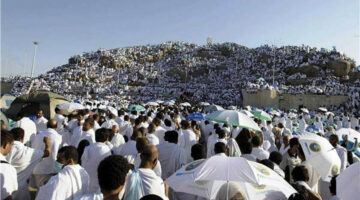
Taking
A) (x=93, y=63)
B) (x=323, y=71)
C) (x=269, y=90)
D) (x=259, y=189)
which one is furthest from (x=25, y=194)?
(x=93, y=63)

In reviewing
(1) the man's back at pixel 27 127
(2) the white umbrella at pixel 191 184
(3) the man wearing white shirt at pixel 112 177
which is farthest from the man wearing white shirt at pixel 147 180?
(1) the man's back at pixel 27 127

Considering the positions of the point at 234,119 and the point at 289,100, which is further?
the point at 289,100

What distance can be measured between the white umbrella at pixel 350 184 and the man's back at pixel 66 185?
2.21 meters

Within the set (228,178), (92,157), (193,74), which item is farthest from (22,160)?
(193,74)

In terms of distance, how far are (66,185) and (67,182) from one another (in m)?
0.03

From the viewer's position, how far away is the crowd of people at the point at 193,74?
4000 centimetres

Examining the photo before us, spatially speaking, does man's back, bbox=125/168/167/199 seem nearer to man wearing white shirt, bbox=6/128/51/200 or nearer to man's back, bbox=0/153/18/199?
man's back, bbox=0/153/18/199

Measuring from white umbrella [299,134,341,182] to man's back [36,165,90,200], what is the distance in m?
2.87

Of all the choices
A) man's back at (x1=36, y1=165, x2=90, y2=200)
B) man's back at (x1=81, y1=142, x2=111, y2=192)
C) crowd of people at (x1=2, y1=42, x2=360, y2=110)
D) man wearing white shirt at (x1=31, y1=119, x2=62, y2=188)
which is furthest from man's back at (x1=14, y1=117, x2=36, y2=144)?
crowd of people at (x1=2, y1=42, x2=360, y2=110)

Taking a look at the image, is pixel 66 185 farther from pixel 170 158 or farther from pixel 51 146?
pixel 51 146

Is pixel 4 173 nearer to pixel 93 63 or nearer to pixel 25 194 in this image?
pixel 25 194

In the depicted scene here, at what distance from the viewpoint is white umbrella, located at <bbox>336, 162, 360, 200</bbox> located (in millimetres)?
2307

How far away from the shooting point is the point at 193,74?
224 ft

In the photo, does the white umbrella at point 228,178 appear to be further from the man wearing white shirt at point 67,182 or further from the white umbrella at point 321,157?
the white umbrella at point 321,157
